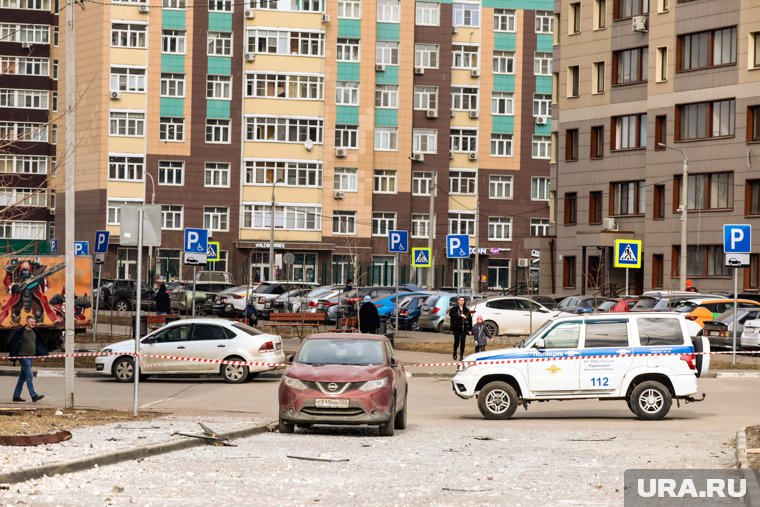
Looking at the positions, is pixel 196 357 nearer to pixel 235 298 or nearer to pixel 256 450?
pixel 256 450

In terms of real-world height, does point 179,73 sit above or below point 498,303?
above

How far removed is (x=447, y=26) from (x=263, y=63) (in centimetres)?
1263

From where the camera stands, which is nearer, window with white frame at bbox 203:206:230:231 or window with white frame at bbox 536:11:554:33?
window with white frame at bbox 203:206:230:231

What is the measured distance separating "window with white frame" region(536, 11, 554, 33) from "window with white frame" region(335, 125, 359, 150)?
1439 cm

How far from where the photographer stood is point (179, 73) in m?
91.8

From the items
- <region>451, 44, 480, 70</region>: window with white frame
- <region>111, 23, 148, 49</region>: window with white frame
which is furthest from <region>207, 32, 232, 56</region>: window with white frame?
<region>451, 44, 480, 70</region>: window with white frame

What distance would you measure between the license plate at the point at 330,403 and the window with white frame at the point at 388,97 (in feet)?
251

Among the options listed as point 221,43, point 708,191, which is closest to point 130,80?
point 221,43

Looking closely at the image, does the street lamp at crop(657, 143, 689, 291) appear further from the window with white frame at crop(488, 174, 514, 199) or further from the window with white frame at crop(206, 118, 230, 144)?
the window with white frame at crop(206, 118, 230, 144)

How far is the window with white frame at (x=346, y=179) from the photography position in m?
94.9

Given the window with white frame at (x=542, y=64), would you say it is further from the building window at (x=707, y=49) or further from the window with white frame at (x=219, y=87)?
the building window at (x=707, y=49)

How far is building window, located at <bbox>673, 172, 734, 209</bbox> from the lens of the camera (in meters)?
67.5

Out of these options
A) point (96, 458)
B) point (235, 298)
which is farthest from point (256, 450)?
point (235, 298)

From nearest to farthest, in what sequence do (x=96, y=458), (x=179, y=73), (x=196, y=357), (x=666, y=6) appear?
(x=96, y=458), (x=196, y=357), (x=666, y=6), (x=179, y=73)
